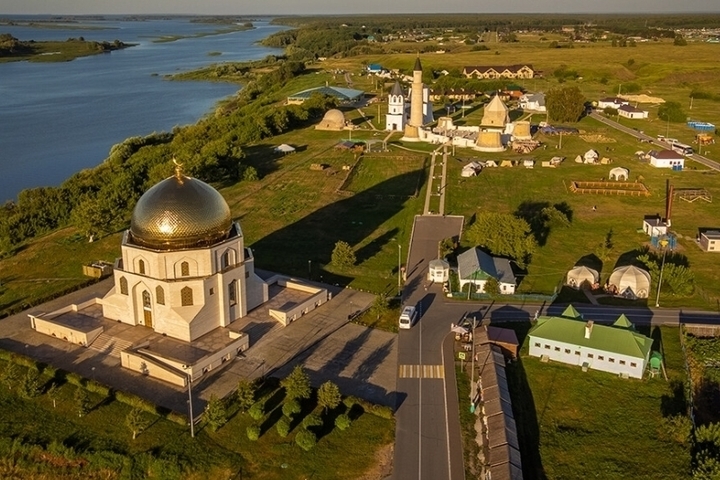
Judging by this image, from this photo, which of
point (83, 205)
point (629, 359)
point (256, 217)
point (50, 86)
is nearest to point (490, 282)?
point (629, 359)

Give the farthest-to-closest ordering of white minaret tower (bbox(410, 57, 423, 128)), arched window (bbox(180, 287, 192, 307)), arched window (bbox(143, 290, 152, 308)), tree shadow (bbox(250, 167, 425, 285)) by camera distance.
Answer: white minaret tower (bbox(410, 57, 423, 128)) < tree shadow (bbox(250, 167, 425, 285)) < arched window (bbox(143, 290, 152, 308)) < arched window (bbox(180, 287, 192, 307))

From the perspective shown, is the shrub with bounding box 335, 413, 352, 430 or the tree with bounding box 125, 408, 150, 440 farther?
the shrub with bounding box 335, 413, 352, 430

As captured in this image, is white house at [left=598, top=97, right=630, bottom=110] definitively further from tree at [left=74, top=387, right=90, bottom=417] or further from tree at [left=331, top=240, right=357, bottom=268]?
tree at [left=74, top=387, right=90, bottom=417]

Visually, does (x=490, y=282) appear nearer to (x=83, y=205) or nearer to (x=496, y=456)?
(x=496, y=456)

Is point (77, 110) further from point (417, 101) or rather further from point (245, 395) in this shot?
point (245, 395)

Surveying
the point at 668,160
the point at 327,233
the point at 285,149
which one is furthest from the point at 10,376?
the point at 668,160

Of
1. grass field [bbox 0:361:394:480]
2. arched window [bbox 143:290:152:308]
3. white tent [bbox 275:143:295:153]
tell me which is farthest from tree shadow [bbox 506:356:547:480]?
white tent [bbox 275:143:295:153]

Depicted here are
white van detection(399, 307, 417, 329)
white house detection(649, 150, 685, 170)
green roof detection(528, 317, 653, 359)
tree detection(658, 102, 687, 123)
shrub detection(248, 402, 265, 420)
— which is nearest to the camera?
shrub detection(248, 402, 265, 420)

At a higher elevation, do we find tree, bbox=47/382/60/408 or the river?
the river
